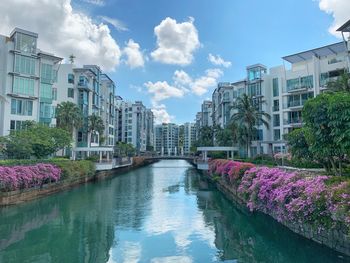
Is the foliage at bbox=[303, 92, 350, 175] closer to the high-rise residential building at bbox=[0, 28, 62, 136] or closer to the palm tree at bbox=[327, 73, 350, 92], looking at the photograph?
the palm tree at bbox=[327, 73, 350, 92]

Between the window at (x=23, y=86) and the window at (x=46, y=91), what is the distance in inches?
71.8

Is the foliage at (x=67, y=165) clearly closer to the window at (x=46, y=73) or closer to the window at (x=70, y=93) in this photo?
the window at (x=46, y=73)

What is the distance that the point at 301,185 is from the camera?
49.1 feet

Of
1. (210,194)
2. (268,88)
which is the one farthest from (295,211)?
(268,88)

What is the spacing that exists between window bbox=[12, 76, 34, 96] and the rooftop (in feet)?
142

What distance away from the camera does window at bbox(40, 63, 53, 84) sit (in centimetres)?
4903

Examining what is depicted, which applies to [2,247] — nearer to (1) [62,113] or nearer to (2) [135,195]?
(2) [135,195]

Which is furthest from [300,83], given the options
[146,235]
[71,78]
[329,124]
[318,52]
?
[146,235]

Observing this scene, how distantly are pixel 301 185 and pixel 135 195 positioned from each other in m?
21.5

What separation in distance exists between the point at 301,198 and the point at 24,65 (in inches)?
1777

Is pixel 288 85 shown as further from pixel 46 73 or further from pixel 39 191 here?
pixel 39 191

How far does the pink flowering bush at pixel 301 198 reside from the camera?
471 inches

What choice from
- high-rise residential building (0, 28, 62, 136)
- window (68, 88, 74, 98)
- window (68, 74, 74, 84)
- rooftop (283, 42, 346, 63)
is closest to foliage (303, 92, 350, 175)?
rooftop (283, 42, 346, 63)

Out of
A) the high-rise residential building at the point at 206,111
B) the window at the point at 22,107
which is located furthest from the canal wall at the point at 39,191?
the high-rise residential building at the point at 206,111
